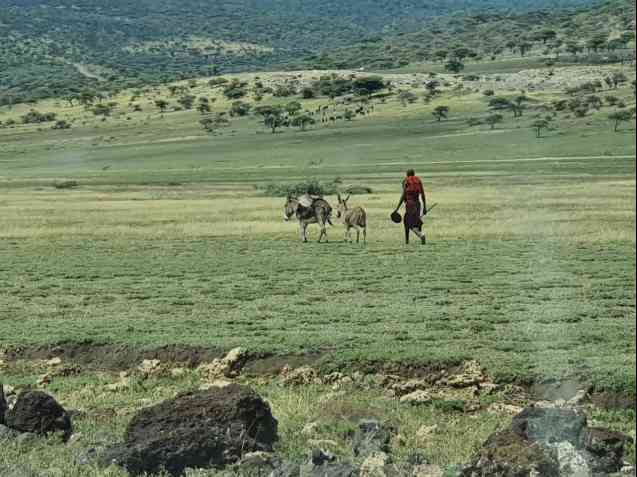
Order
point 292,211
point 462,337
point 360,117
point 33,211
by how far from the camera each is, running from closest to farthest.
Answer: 1. point 462,337
2. point 292,211
3. point 33,211
4. point 360,117

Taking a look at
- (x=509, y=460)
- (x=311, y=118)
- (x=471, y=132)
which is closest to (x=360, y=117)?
(x=311, y=118)

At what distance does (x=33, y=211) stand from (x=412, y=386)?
1261 inches

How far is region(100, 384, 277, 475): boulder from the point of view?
938 cm

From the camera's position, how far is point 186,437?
9453 millimetres

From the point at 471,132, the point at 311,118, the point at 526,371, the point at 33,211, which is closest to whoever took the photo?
the point at 526,371

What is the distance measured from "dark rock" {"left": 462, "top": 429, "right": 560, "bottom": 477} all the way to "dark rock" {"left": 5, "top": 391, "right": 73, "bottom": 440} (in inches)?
196

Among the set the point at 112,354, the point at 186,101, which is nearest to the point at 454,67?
the point at 186,101

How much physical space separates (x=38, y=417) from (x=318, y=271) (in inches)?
527

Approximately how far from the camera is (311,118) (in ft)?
348

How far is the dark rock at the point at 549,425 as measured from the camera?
6.64m

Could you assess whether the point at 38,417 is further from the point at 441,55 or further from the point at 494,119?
the point at 441,55

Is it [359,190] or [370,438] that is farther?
[359,190]

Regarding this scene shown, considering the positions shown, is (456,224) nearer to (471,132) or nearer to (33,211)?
(33,211)

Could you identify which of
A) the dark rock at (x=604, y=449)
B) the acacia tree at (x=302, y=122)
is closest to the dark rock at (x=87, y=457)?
the dark rock at (x=604, y=449)
